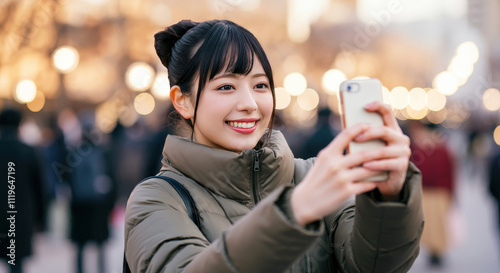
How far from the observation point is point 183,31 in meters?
2.07

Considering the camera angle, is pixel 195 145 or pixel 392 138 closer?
pixel 392 138

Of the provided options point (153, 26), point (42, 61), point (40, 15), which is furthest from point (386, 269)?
point (153, 26)

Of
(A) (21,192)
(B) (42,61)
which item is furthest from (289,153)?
(B) (42,61)

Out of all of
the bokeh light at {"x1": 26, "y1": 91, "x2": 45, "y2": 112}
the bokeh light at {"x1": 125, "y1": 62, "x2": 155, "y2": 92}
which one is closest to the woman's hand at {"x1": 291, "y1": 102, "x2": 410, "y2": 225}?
the bokeh light at {"x1": 125, "y1": 62, "x2": 155, "y2": 92}

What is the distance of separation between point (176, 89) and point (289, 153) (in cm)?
49

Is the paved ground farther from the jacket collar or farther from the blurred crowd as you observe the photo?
the jacket collar

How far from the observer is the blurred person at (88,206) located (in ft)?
22.2

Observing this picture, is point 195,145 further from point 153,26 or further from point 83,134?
point 153,26

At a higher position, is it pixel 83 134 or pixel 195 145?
pixel 195 145

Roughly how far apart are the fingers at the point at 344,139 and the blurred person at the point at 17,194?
4.98 meters

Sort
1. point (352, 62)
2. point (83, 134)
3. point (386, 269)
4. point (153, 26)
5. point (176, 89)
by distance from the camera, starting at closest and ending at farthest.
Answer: point (386, 269)
point (176, 89)
point (83, 134)
point (153, 26)
point (352, 62)

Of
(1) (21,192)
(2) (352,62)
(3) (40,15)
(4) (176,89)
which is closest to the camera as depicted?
(4) (176,89)

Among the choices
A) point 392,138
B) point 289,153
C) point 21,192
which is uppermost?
point 392,138

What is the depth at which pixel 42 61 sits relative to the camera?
1399 cm
